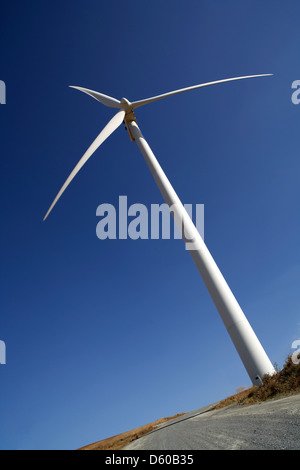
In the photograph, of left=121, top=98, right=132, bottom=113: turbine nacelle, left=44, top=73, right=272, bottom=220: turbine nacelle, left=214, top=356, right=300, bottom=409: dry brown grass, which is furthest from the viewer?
left=121, top=98, right=132, bottom=113: turbine nacelle

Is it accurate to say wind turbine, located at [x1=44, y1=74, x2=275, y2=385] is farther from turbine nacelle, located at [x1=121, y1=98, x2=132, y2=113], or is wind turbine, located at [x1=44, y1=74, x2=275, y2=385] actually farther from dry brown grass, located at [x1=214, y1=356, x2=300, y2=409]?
turbine nacelle, located at [x1=121, y1=98, x2=132, y2=113]

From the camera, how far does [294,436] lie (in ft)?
13.6

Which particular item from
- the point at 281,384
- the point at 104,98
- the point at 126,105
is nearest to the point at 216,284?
the point at 281,384

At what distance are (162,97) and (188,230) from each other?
1790cm

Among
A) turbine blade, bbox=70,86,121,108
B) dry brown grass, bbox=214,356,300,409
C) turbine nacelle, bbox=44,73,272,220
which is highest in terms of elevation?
turbine blade, bbox=70,86,121,108

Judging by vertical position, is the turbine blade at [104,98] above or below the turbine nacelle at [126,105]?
above

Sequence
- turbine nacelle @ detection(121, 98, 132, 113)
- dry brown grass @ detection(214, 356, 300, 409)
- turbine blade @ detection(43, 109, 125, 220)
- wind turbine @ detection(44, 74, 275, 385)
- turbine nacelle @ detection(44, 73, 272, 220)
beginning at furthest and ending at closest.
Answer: turbine nacelle @ detection(121, 98, 132, 113)
turbine nacelle @ detection(44, 73, 272, 220)
turbine blade @ detection(43, 109, 125, 220)
wind turbine @ detection(44, 74, 275, 385)
dry brown grass @ detection(214, 356, 300, 409)

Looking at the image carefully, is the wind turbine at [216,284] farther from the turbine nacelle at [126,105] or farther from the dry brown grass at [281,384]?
the turbine nacelle at [126,105]

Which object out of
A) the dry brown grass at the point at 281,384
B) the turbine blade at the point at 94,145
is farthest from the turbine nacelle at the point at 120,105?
the dry brown grass at the point at 281,384

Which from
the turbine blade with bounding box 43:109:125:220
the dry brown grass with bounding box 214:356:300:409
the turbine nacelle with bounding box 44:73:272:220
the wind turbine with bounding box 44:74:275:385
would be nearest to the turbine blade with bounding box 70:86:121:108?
the turbine nacelle with bounding box 44:73:272:220

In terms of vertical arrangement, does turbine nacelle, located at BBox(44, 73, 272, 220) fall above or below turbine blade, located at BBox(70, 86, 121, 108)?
below

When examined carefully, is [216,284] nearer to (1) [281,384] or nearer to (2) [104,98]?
(1) [281,384]
